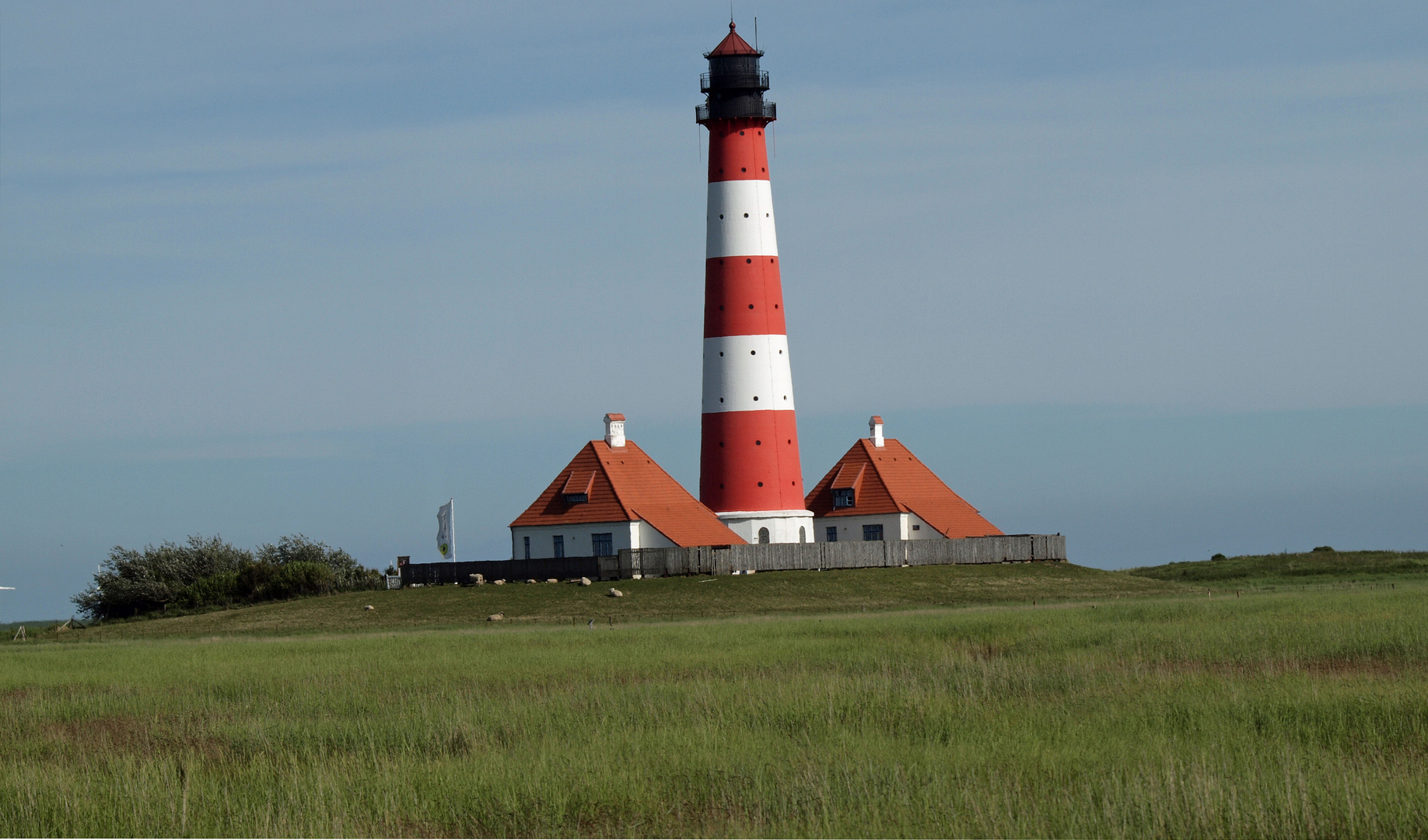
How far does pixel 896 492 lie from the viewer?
66312mm

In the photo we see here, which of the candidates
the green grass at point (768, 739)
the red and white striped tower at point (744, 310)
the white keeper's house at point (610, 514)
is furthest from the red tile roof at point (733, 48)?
the green grass at point (768, 739)

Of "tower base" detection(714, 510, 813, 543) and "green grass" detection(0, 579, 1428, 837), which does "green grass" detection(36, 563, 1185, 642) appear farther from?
"green grass" detection(0, 579, 1428, 837)

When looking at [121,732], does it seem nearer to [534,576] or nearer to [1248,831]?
[1248,831]

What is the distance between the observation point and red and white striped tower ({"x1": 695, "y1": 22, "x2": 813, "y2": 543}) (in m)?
55.5

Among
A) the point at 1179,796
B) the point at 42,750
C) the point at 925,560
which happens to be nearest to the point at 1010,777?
the point at 1179,796

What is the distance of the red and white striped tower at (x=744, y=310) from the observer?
55469 mm

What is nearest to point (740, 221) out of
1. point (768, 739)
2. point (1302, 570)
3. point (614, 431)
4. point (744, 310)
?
point (744, 310)

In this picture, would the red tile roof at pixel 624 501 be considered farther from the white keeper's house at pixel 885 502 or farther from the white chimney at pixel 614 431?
the white keeper's house at pixel 885 502

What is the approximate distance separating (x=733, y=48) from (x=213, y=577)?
89.0 feet

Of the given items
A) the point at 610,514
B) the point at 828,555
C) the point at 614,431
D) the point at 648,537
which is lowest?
the point at 828,555

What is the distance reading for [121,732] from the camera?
1983 cm

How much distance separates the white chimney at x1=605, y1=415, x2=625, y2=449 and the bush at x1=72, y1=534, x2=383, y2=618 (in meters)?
10.6

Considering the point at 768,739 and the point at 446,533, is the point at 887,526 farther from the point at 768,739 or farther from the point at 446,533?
the point at 768,739

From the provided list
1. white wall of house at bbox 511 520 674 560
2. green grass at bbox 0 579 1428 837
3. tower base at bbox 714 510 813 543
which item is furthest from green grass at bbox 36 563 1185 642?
green grass at bbox 0 579 1428 837
